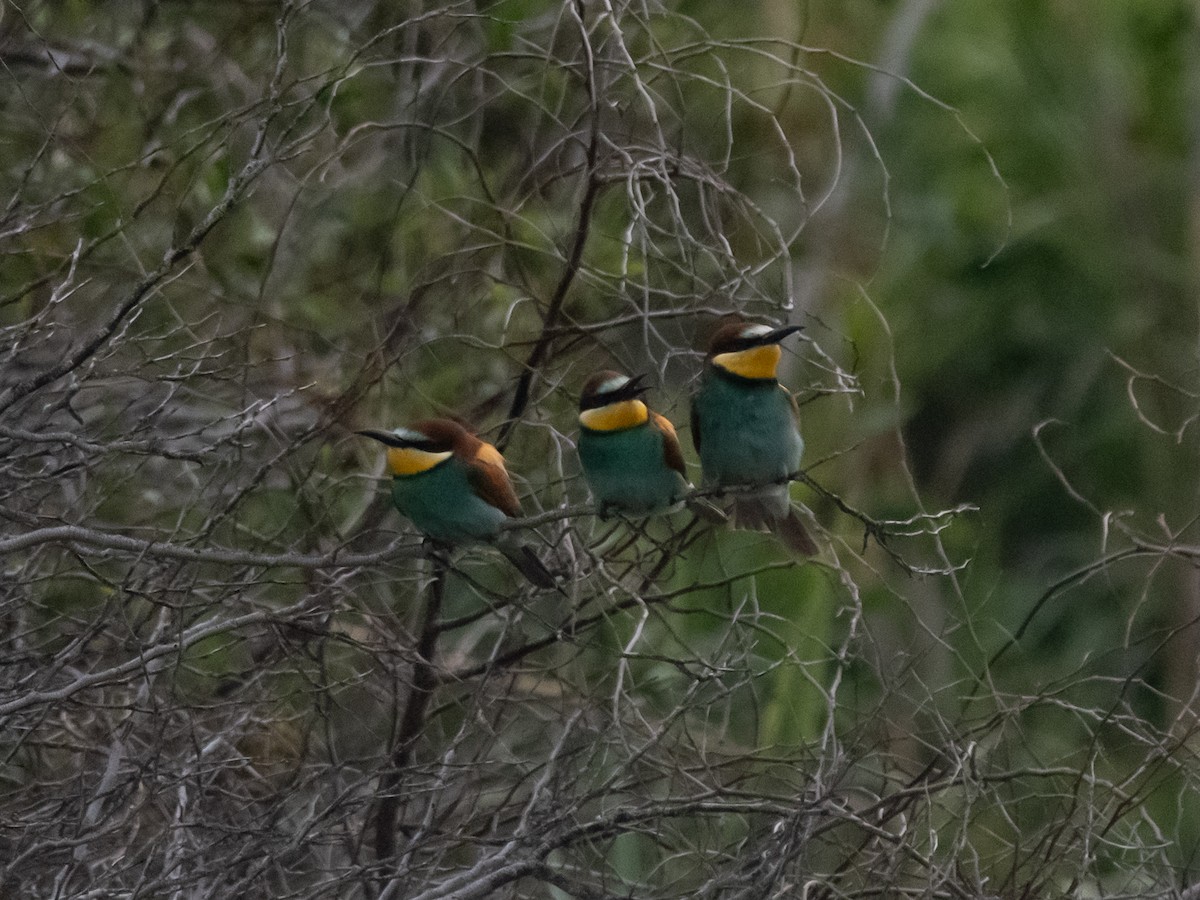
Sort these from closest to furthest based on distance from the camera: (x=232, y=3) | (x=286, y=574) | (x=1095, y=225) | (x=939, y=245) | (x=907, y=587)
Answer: (x=286, y=574) < (x=232, y=3) < (x=907, y=587) < (x=939, y=245) < (x=1095, y=225)

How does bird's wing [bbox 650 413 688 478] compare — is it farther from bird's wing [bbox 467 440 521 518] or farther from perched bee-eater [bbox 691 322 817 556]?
bird's wing [bbox 467 440 521 518]

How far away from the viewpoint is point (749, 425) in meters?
3.79

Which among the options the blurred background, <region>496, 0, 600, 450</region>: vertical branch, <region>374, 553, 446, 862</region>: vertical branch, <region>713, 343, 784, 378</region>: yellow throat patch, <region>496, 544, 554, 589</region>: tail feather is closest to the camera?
the blurred background

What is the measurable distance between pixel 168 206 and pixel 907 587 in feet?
10.5

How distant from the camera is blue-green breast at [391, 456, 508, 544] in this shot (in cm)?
363

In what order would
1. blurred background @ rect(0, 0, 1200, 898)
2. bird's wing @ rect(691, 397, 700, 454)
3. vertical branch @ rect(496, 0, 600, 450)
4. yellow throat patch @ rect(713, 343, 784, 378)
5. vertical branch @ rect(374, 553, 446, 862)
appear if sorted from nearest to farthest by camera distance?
blurred background @ rect(0, 0, 1200, 898)
vertical branch @ rect(496, 0, 600, 450)
vertical branch @ rect(374, 553, 446, 862)
yellow throat patch @ rect(713, 343, 784, 378)
bird's wing @ rect(691, 397, 700, 454)

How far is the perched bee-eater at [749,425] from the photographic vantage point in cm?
377

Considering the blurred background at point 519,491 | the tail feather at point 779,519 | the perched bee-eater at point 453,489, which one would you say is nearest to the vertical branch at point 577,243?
the blurred background at point 519,491

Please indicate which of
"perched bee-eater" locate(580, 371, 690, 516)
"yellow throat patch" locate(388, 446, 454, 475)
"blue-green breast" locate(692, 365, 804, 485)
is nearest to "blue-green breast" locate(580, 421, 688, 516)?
"perched bee-eater" locate(580, 371, 690, 516)

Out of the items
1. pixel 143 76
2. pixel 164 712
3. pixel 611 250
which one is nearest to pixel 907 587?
pixel 611 250

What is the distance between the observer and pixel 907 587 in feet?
20.9

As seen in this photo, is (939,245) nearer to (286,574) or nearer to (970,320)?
(970,320)

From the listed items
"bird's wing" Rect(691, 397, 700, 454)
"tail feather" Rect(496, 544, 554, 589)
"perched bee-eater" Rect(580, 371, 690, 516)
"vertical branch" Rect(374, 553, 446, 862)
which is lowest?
"vertical branch" Rect(374, 553, 446, 862)

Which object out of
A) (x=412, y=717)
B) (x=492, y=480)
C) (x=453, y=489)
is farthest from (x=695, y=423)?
(x=412, y=717)
